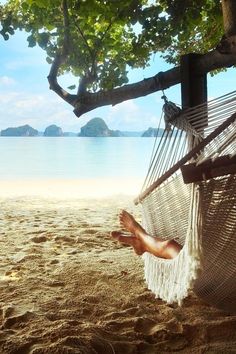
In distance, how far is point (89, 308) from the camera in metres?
1.50

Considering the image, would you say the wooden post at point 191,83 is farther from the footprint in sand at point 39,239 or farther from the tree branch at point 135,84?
the footprint in sand at point 39,239

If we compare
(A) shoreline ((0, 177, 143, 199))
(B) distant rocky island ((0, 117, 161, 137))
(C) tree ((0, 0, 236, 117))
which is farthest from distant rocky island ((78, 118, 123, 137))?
(C) tree ((0, 0, 236, 117))

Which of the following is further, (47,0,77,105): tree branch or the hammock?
(47,0,77,105): tree branch

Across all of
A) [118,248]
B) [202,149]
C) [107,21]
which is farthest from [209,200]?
[107,21]

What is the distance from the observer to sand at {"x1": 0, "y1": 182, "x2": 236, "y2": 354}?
3.95ft

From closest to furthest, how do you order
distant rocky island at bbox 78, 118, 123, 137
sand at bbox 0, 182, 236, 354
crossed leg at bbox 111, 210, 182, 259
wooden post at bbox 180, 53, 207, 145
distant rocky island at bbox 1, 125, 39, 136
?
1. sand at bbox 0, 182, 236, 354
2. crossed leg at bbox 111, 210, 182, 259
3. wooden post at bbox 180, 53, 207, 145
4. distant rocky island at bbox 78, 118, 123, 137
5. distant rocky island at bbox 1, 125, 39, 136

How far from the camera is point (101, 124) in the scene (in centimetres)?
4750

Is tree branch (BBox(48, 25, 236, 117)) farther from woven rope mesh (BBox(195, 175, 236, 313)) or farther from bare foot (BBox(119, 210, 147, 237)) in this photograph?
woven rope mesh (BBox(195, 175, 236, 313))

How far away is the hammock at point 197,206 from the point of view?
973 mm

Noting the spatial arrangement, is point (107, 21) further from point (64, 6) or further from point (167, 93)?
point (167, 93)

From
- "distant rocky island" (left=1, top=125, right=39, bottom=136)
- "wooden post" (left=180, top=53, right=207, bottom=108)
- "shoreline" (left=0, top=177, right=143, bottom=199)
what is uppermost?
"distant rocky island" (left=1, top=125, right=39, bottom=136)

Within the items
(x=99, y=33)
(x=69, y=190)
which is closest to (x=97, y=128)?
(x=69, y=190)

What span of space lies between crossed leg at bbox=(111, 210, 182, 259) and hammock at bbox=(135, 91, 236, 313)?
0.10 feet

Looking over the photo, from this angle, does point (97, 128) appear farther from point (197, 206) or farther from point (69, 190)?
point (197, 206)
